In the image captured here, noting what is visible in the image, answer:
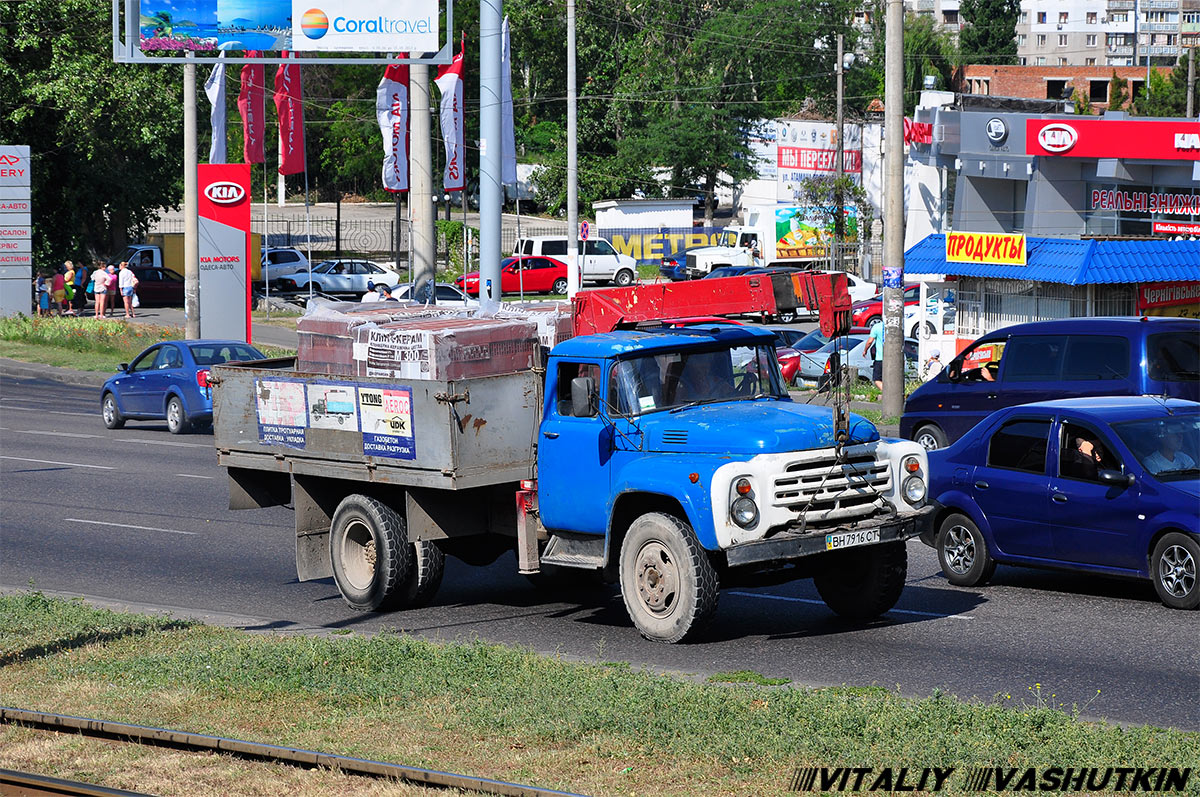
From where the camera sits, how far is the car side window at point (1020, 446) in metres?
12.2

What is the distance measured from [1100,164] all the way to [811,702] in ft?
112

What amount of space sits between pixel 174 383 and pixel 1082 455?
679 inches

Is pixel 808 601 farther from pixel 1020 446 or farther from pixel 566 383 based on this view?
pixel 566 383

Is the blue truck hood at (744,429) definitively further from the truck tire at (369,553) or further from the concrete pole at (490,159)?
the concrete pole at (490,159)

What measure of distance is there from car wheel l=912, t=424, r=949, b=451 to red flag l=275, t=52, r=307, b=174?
66.7 ft

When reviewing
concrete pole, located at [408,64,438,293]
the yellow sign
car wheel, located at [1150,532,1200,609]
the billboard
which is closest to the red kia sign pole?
concrete pole, located at [408,64,438,293]

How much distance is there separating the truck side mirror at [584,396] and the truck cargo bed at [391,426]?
2.54 ft

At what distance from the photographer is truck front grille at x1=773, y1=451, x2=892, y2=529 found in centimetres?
1009

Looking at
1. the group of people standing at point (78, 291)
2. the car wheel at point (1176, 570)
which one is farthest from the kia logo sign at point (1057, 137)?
the car wheel at point (1176, 570)

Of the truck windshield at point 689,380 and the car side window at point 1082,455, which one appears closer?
the truck windshield at point 689,380

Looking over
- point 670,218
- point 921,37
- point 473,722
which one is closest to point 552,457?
point 473,722

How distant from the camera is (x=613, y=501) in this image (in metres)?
10.7

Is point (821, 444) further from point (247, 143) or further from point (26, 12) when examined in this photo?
point (26, 12)

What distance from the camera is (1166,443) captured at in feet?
38.0
